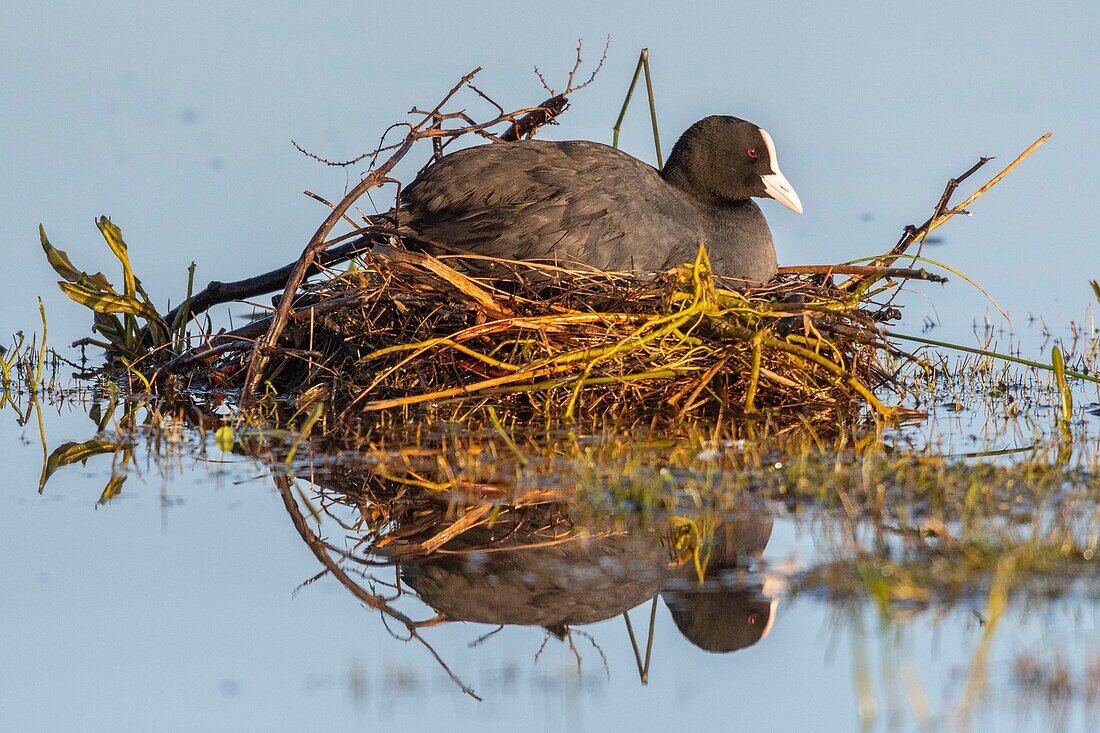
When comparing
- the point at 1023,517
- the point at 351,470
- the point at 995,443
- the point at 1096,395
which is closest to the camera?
the point at 1023,517

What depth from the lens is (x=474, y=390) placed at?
5.25 meters

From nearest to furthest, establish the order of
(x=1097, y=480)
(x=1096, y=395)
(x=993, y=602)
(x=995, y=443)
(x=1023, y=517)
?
(x=993, y=602)
(x=1023, y=517)
(x=1097, y=480)
(x=995, y=443)
(x=1096, y=395)

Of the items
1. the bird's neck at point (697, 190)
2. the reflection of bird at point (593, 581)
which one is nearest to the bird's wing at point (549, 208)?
the bird's neck at point (697, 190)

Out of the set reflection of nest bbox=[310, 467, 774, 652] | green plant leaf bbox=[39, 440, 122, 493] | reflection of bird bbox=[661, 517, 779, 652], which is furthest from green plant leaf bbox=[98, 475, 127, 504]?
reflection of bird bbox=[661, 517, 779, 652]

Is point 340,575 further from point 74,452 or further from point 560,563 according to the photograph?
point 74,452

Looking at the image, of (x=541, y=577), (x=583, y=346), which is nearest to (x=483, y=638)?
(x=541, y=577)

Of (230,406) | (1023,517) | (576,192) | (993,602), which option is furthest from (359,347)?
(993,602)

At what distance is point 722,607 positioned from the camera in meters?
3.49

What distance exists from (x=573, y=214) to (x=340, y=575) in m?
2.28

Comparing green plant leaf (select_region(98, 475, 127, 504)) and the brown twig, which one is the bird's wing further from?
green plant leaf (select_region(98, 475, 127, 504))

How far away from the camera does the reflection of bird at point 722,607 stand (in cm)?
339

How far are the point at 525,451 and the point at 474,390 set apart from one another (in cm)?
47

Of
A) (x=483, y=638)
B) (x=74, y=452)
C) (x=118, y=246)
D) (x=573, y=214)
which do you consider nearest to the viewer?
(x=483, y=638)

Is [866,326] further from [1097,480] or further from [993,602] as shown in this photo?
[993,602]
